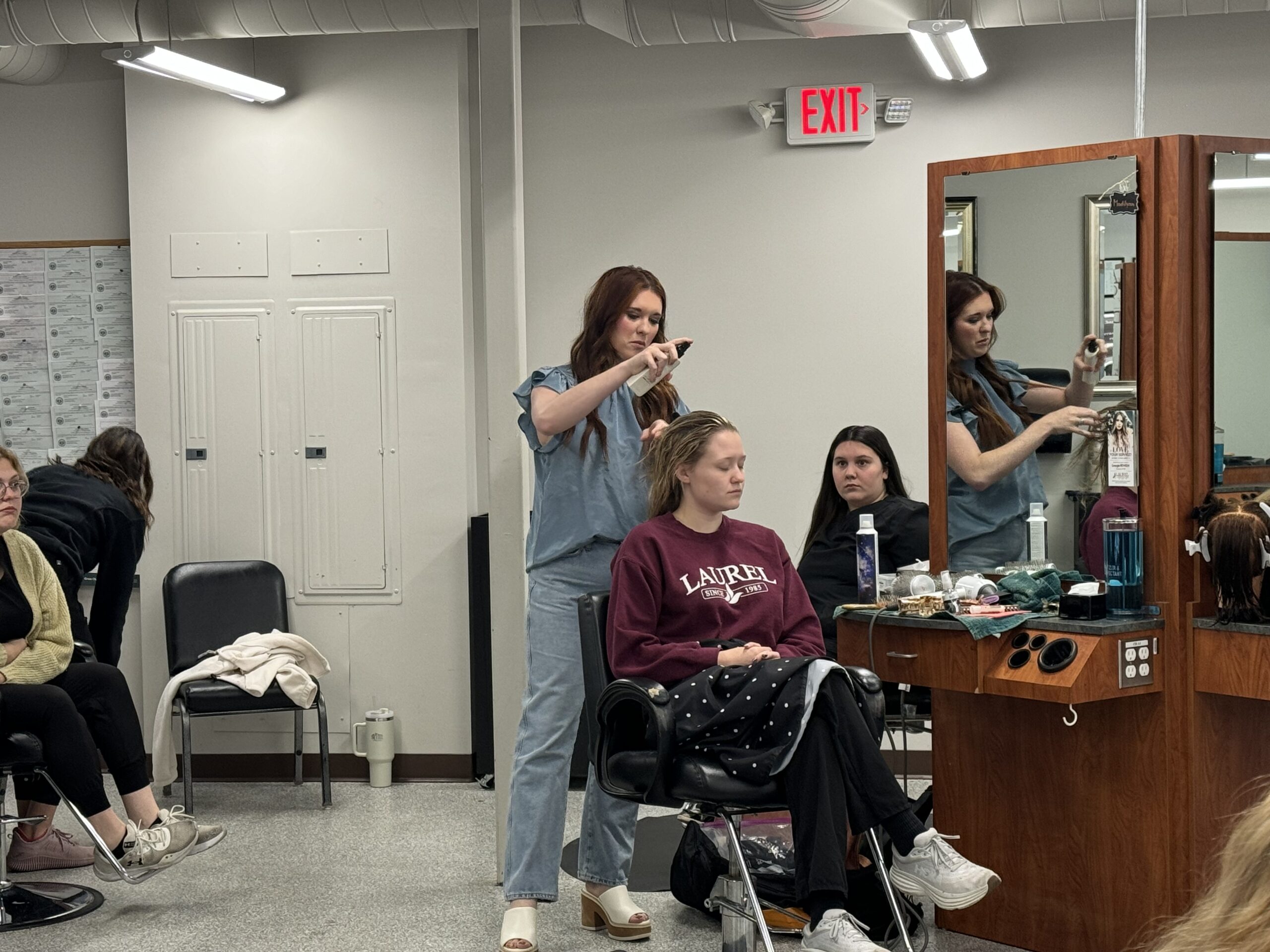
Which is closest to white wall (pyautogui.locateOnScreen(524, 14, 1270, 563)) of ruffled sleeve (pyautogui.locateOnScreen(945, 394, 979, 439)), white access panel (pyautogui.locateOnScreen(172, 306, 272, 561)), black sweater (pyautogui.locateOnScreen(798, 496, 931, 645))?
white access panel (pyautogui.locateOnScreen(172, 306, 272, 561))

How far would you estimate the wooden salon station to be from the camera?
2.91m

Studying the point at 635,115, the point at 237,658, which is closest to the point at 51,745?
the point at 237,658

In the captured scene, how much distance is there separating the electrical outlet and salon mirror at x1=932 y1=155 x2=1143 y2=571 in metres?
0.27

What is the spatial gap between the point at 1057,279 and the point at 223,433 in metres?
3.31

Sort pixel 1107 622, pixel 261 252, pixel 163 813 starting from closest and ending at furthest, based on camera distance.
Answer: pixel 1107 622, pixel 163 813, pixel 261 252

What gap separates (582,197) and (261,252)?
1.25 m

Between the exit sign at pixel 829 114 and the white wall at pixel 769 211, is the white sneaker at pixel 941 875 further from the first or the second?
the exit sign at pixel 829 114

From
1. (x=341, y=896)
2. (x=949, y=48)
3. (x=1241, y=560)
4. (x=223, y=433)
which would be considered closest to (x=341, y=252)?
(x=223, y=433)

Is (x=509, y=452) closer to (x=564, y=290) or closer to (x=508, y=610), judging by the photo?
(x=508, y=610)

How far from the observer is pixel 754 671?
8.72 ft

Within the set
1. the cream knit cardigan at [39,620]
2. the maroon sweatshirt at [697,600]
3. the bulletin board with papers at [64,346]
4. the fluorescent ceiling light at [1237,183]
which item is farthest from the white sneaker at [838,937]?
the bulletin board with papers at [64,346]

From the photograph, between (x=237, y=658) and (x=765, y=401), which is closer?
(x=237, y=658)

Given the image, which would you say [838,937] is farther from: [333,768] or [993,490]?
[333,768]

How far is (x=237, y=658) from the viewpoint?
476cm
